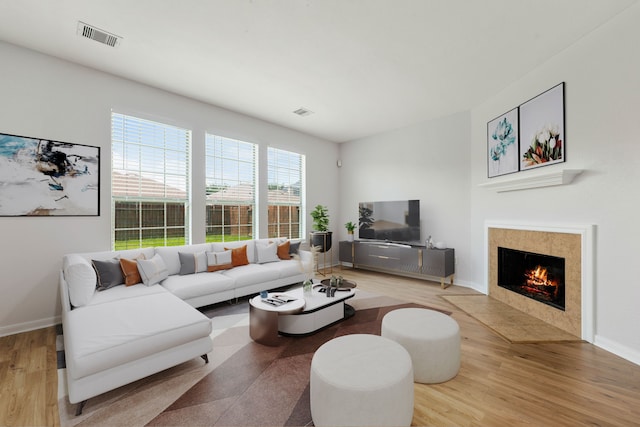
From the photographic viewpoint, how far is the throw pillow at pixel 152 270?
3.21 m

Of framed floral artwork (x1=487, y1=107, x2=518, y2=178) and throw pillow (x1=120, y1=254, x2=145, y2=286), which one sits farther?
framed floral artwork (x1=487, y1=107, x2=518, y2=178)

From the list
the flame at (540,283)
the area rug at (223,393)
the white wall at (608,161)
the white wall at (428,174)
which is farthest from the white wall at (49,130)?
the flame at (540,283)

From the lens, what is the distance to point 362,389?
4.72 ft

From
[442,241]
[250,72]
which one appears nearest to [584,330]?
[442,241]

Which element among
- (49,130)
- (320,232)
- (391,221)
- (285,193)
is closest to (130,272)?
(49,130)

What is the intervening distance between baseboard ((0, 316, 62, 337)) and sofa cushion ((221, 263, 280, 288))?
187cm

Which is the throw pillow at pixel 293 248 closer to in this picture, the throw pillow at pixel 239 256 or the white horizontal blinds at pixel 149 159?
the throw pillow at pixel 239 256

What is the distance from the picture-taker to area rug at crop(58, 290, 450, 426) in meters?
1.70

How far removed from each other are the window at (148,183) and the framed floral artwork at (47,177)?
28 centimetres

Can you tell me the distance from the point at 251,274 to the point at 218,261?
506mm

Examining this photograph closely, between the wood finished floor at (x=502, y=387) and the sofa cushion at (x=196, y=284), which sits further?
the sofa cushion at (x=196, y=284)

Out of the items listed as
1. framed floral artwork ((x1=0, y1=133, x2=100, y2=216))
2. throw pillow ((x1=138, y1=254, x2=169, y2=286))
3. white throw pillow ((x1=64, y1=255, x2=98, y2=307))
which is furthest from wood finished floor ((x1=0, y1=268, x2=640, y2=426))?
framed floral artwork ((x1=0, y1=133, x2=100, y2=216))

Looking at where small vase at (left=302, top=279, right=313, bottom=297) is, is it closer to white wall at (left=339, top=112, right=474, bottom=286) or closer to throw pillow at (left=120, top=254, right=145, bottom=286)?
throw pillow at (left=120, top=254, right=145, bottom=286)

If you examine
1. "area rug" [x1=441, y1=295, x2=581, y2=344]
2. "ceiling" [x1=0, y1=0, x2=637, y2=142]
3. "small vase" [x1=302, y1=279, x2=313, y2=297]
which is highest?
"ceiling" [x1=0, y1=0, x2=637, y2=142]
